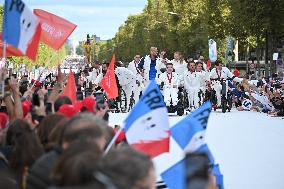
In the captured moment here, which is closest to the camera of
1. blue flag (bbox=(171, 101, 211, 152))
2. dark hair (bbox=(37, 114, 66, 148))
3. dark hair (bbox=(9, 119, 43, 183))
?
dark hair (bbox=(9, 119, 43, 183))

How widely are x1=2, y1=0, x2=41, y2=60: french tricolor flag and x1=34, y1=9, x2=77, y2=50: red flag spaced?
8.07 feet

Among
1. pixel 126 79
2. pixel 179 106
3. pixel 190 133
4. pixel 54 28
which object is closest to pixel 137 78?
pixel 126 79

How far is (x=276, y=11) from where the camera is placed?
143 feet

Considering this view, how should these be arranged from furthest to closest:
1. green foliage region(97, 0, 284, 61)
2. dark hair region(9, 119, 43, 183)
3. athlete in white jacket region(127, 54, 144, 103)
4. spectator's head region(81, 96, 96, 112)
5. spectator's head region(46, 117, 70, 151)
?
green foliage region(97, 0, 284, 61), athlete in white jacket region(127, 54, 144, 103), spectator's head region(81, 96, 96, 112), dark hair region(9, 119, 43, 183), spectator's head region(46, 117, 70, 151)

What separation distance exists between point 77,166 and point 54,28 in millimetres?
8369

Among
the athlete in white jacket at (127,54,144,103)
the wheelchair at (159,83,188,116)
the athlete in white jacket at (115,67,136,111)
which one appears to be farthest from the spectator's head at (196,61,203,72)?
the athlete in white jacket at (115,67,136,111)

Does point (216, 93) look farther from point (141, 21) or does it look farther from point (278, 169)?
point (141, 21)

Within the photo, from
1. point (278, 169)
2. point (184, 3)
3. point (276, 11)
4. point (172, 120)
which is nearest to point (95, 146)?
point (278, 169)

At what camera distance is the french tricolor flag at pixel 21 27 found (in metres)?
8.72

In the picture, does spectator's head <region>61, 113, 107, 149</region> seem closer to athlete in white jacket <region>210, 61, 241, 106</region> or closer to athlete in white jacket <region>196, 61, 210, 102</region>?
athlete in white jacket <region>196, 61, 210, 102</region>

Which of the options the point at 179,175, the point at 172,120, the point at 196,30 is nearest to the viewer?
the point at 179,175

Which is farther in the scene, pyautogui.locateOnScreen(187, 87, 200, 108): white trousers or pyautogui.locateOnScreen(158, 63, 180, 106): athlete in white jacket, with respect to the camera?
pyautogui.locateOnScreen(187, 87, 200, 108): white trousers

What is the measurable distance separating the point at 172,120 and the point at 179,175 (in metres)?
16.0

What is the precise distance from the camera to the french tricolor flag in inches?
343
